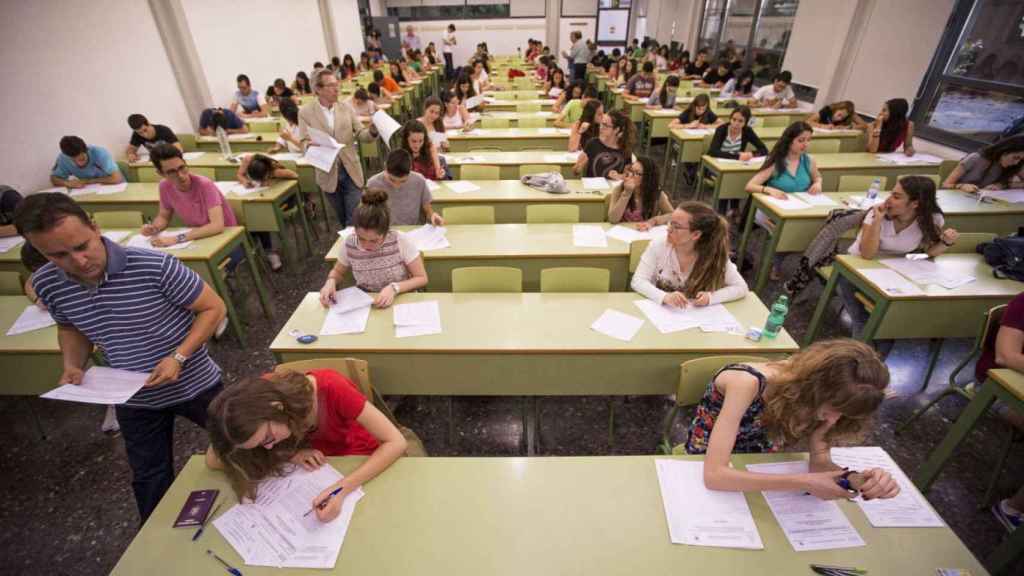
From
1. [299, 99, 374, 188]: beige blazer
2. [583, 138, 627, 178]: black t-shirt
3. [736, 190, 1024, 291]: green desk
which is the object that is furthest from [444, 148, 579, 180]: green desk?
[736, 190, 1024, 291]: green desk

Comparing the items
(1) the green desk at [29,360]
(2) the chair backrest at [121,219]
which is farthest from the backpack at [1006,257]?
(2) the chair backrest at [121,219]

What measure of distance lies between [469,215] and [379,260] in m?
1.22

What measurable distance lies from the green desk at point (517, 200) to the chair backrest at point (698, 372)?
90.0 inches

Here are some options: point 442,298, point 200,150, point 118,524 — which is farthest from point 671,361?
point 200,150

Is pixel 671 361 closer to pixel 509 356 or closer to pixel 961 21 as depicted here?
pixel 509 356

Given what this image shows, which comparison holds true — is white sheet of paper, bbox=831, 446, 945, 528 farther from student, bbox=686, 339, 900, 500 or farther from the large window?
the large window

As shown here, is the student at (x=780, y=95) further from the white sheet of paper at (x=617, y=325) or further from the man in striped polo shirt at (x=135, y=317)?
the man in striped polo shirt at (x=135, y=317)

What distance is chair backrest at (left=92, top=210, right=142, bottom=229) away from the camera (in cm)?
354

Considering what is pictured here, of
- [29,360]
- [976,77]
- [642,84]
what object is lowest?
[29,360]

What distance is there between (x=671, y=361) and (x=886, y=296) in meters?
Answer: 1.46

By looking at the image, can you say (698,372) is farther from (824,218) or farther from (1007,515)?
(824,218)

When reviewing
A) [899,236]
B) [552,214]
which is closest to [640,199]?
[552,214]

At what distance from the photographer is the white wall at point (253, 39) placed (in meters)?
6.73

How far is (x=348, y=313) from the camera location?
2.41m
